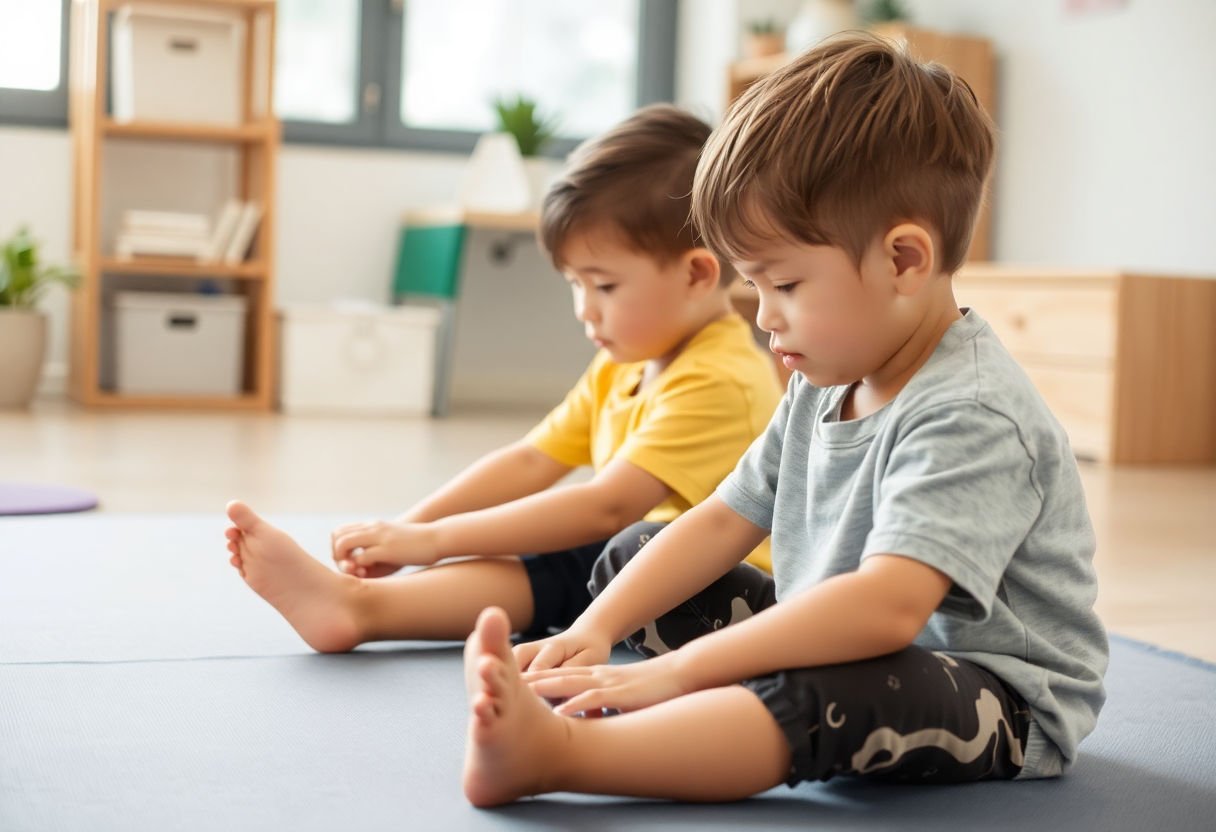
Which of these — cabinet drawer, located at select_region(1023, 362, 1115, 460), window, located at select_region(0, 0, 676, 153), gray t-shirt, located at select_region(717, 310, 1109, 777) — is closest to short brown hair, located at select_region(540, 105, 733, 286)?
gray t-shirt, located at select_region(717, 310, 1109, 777)

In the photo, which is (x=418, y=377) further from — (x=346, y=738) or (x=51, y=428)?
(x=346, y=738)

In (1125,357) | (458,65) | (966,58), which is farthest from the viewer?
(458,65)

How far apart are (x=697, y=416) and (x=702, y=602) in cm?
24

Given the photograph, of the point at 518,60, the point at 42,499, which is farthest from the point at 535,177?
the point at 42,499

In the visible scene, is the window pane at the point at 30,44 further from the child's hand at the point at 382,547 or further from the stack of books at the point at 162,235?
the child's hand at the point at 382,547

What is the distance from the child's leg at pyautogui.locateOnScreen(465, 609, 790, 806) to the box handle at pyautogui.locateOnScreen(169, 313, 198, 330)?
2879 mm

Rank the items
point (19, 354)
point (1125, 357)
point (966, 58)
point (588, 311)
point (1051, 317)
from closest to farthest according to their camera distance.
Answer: point (588, 311)
point (1125, 357)
point (1051, 317)
point (19, 354)
point (966, 58)

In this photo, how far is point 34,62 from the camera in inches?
143

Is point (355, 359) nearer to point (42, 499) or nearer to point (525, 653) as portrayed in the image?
point (42, 499)

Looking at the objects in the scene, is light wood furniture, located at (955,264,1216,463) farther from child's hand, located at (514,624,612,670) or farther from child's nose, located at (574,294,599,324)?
child's hand, located at (514,624,612,670)

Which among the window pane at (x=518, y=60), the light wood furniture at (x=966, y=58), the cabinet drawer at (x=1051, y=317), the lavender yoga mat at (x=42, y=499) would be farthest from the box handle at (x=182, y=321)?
the cabinet drawer at (x=1051, y=317)

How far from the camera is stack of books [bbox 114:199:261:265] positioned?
3.38m

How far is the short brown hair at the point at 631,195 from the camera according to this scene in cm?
121

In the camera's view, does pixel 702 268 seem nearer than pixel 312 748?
No
